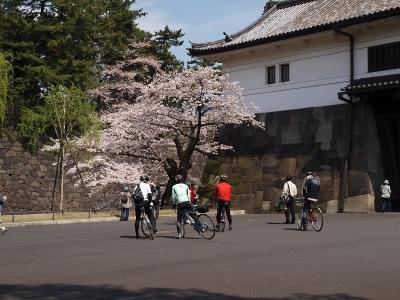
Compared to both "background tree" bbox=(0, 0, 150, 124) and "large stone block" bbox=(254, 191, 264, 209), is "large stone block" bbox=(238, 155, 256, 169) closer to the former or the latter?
"large stone block" bbox=(254, 191, 264, 209)

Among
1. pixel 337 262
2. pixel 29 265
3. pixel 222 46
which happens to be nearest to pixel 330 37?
pixel 222 46

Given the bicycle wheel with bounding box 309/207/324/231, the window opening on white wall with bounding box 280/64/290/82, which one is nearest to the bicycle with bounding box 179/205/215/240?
Result: the bicycle wheel with bounding box 309/207/324/231

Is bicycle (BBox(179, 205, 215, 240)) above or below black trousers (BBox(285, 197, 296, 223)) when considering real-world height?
below

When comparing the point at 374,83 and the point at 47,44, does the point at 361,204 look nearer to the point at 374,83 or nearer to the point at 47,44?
the point at 374,83

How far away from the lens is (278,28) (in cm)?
2923

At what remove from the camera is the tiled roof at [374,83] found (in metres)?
22.7

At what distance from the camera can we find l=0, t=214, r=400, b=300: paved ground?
7883 millimetres

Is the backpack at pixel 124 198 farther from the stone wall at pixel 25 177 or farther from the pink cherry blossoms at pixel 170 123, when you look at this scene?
the stone wall at pixel 25 177

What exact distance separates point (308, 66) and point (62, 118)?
1279 centimetres

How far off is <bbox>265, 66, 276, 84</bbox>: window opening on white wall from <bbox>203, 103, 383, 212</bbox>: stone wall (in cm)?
178

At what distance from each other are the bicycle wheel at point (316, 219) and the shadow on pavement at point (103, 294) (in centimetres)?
978

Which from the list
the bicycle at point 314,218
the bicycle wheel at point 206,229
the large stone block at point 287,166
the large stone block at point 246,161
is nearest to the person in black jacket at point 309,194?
the bicycle at point 314,218

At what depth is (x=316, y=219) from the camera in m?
17.2

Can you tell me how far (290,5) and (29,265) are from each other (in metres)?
26.0
